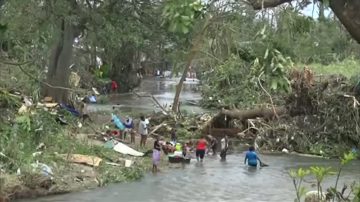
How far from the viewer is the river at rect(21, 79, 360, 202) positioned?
48.1 ft

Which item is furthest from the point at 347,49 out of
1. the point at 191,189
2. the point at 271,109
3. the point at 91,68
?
the point at 191,189

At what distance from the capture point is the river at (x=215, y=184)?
14.7 metres

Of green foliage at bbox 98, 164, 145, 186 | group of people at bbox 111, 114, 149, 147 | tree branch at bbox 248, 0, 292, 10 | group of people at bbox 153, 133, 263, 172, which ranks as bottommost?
green foliage at bbox 98, 164, 145, 186

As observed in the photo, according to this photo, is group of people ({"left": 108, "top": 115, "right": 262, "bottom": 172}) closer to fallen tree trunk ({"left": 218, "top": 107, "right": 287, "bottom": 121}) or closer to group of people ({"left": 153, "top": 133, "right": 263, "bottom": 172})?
group of people ({"left": 153, "top": 133, "right": 263, "bottom": 172})

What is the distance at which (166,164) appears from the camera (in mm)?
19719

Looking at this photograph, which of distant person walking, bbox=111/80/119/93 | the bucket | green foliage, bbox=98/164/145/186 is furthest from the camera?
distant person walking, bbox=111/80/119/93

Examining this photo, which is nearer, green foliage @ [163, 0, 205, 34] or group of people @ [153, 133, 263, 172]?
green foliage @ [163, 0, 205, 34]

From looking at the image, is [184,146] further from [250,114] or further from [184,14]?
[184,14]

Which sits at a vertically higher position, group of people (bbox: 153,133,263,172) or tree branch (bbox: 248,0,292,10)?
tree branch (bbox: 248,0,292,10)

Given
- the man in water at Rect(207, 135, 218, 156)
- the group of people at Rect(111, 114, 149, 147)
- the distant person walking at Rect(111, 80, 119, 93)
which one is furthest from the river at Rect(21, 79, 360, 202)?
the distant person walking at Rect(111, 80, 119, 93)

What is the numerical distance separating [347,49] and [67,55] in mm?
31452

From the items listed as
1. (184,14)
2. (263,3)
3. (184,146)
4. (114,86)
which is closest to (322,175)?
(263,3)

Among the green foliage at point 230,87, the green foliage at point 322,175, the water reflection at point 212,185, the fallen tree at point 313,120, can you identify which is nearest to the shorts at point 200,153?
the water reflection at point 212,185

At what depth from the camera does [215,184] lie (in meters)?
16.9
